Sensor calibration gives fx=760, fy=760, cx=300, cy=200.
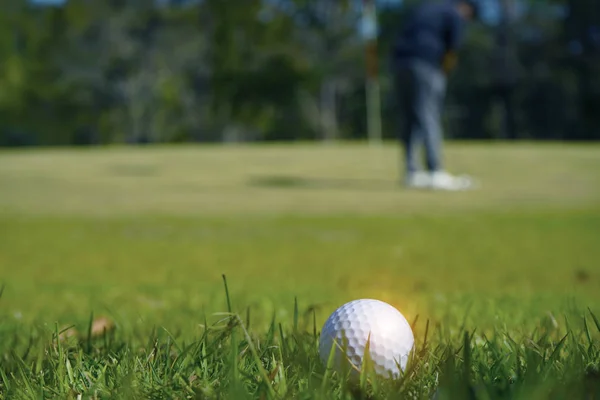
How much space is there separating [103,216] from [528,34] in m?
40.6

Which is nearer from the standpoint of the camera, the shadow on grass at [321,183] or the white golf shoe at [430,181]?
the white golf shoe at [430,181]

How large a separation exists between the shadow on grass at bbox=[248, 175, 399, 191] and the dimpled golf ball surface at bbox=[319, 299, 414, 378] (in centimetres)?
864

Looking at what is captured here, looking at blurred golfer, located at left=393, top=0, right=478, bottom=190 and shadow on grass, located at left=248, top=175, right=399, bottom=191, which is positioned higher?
blurred golfer, located at left=393, top=0, right=478, bottom=190

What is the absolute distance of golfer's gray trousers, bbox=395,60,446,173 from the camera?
10.1m

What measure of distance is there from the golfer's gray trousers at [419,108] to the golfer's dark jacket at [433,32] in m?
0.16

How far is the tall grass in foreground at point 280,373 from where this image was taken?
1452 millimetres

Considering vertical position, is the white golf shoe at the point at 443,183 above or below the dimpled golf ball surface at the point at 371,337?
below

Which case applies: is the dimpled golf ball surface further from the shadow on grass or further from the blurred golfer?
the shadow on grass

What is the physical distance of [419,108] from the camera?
10125 millimetres

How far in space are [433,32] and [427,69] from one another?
0.50m

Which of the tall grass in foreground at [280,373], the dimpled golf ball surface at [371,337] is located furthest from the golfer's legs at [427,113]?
the dimpled golf ball surface at [371,337]

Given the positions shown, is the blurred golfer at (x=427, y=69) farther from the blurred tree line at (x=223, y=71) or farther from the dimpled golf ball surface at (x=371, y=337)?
the blurred tree line at (x=223, y=71)

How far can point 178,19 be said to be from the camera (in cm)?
4453

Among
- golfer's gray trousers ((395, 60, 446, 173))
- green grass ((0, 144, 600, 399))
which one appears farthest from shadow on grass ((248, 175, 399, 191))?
golfer's gray trousers ((395, 60, 446, 173))
